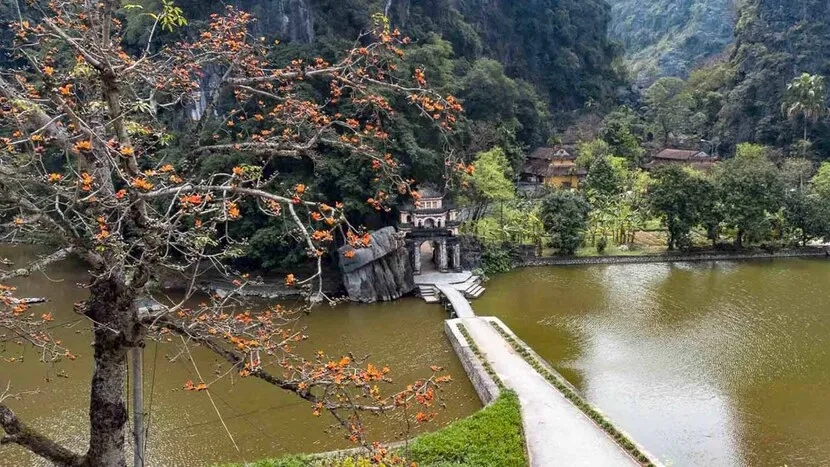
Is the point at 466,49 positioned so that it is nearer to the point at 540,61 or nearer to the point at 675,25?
the point at 540,61

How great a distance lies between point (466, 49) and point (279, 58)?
17.3m

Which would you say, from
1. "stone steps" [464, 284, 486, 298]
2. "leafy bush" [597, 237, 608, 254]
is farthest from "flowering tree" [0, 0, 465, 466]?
"leafy bush" [597, 237, 608, 254]

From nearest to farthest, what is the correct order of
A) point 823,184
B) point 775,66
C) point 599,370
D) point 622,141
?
point 599,370
point 823,184
point 622,141
point 775,66

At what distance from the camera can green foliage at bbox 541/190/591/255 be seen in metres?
23.1

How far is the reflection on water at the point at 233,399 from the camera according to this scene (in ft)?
34.0

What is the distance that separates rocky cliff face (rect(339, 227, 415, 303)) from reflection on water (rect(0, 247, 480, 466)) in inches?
58.9

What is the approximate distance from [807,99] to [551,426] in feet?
99.4

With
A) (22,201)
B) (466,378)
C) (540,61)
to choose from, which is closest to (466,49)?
(540,61)

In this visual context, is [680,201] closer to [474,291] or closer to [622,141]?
[474,291]

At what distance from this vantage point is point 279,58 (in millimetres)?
21891

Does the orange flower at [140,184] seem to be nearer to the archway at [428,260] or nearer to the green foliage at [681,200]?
the archway at [428,260]

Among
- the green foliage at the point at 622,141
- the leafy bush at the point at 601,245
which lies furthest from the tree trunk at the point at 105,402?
the green foliage at the point at 622,141

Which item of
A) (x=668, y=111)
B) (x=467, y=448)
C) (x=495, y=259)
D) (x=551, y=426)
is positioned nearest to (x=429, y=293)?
(x=495, y=259)

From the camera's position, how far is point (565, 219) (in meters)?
23.1
